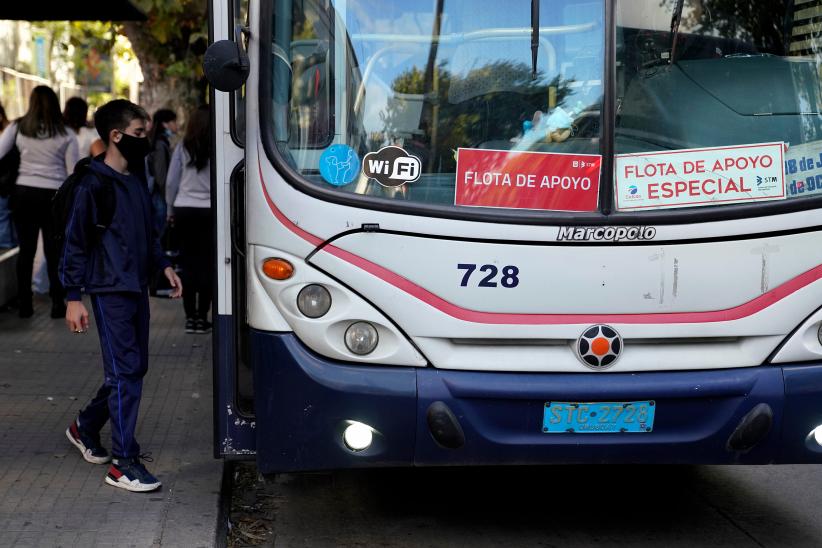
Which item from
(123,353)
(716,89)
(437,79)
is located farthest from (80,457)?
(716,89)

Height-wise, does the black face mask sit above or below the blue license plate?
above

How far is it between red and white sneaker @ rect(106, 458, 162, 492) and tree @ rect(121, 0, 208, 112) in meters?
6.99

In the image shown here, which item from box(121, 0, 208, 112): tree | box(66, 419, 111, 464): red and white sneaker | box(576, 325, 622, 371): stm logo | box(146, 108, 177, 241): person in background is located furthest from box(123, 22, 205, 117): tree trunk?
box(576, 325, 622, 371): stm logo

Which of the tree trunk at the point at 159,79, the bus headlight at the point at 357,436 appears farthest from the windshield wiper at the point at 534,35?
the tree trunk at the point at 159,79

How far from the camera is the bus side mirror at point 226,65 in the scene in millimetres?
4504

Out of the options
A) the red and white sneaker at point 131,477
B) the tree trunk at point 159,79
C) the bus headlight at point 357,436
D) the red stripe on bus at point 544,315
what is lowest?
the red and white sneaker at point 131,477

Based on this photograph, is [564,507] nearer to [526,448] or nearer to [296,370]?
[526,448]

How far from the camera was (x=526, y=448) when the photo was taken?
4.60 metres

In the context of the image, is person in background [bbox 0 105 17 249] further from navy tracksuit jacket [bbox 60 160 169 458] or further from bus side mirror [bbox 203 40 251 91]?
bus side mirror [bbox 203 40 251 91]

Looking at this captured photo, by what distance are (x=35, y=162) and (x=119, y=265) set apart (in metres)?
5.22

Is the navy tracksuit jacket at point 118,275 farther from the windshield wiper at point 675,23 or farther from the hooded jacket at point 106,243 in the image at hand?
the windshield wiper at point 675,23

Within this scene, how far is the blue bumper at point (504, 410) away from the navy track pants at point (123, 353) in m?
0.87

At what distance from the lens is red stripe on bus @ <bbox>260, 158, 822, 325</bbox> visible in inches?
179

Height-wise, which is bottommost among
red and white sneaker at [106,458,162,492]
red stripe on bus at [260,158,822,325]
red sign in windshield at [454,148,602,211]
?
red and white sneaker at [106,458,162,492]
